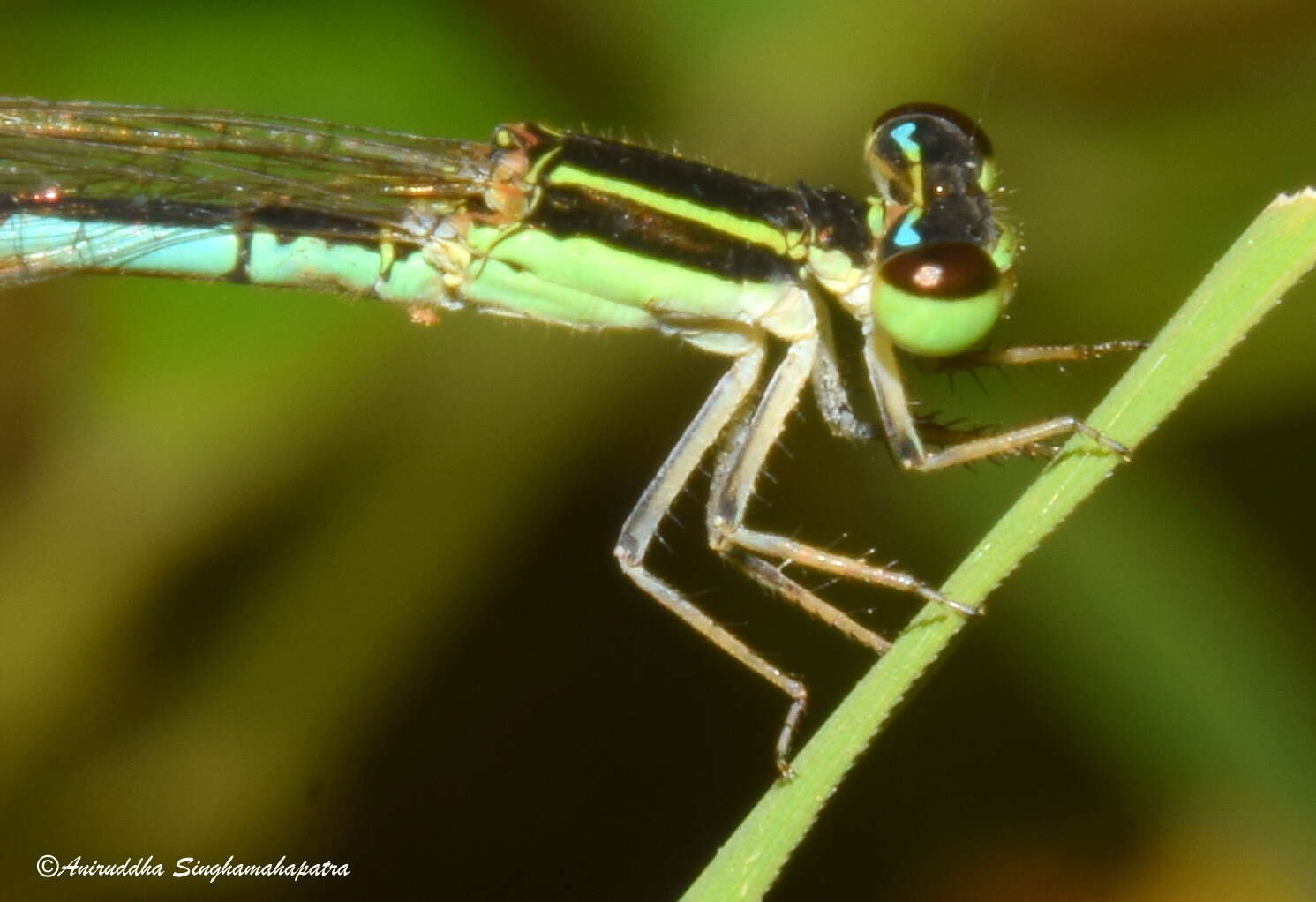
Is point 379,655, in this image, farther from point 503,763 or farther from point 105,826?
point 105,826

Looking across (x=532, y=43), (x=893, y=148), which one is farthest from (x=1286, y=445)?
(x=532, y=43)

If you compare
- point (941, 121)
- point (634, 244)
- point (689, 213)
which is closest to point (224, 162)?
point (634, 244)

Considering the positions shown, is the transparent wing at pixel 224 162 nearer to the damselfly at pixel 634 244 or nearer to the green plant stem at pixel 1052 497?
the damselfly at pixel 634 244

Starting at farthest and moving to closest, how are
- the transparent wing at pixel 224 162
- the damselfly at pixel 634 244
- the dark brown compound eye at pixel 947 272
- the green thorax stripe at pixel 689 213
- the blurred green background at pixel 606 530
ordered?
1. the blurred green background at pixel 606 530
2. the transparent wing at pixel 224 162
3. the green thorax stripe at pixel 689 213
4. the damselfly at pixel 634 244
5. the dark brown compound eye at pixel 947 272

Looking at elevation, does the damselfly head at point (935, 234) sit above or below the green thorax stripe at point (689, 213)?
above

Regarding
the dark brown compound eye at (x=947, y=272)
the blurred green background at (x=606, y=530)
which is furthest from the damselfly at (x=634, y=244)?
the blurred green background at (x=606, y=530)

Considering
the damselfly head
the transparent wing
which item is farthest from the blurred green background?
the damselfly head

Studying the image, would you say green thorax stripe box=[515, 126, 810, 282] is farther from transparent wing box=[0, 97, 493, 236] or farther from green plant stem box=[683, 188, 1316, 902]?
green plant stem box=[683, 188, 1316, 902]
